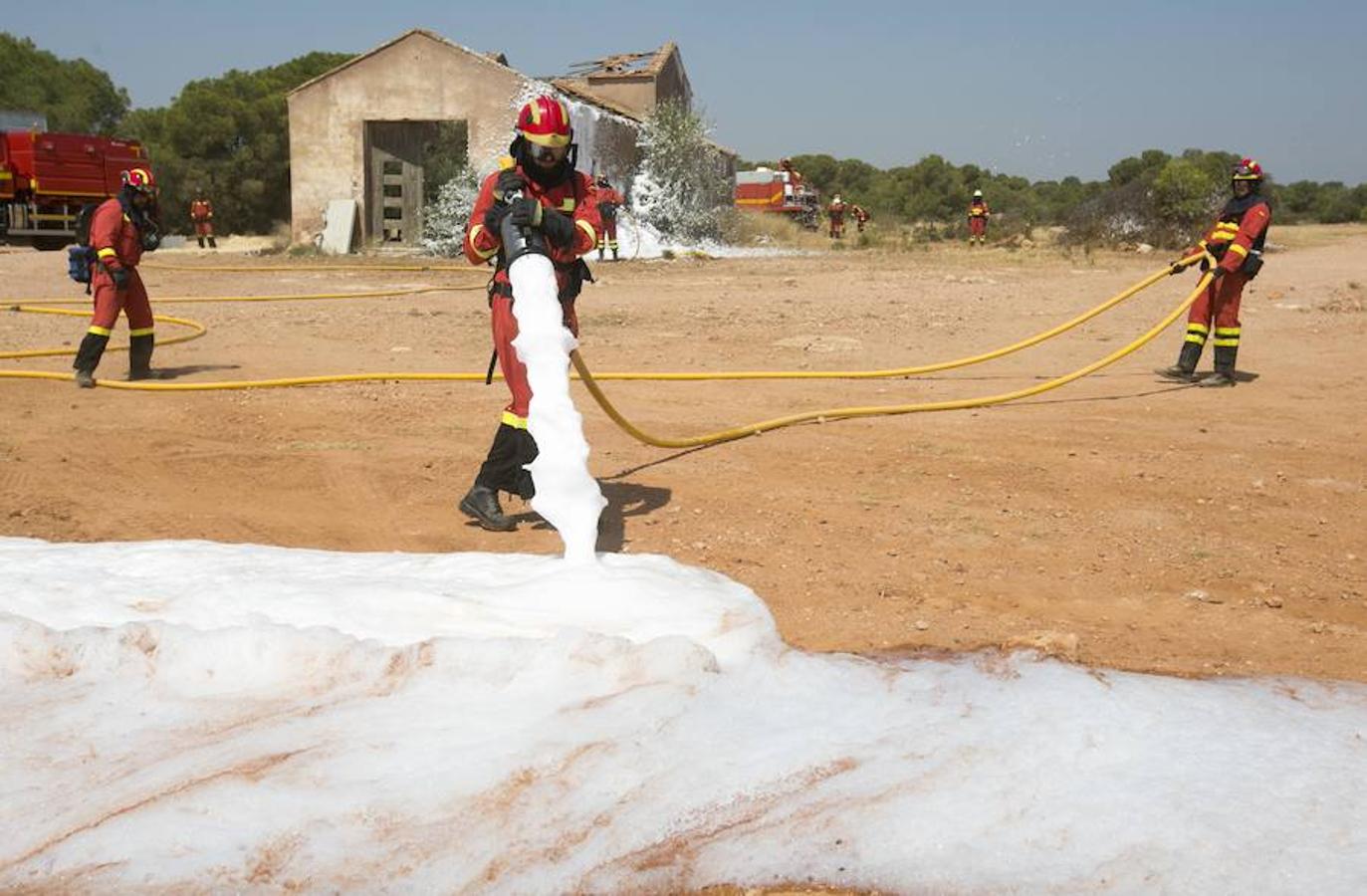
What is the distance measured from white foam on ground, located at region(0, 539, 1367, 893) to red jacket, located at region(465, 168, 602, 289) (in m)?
1.67

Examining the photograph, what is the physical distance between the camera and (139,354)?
30.3ft

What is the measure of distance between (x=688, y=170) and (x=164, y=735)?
23.6 metres

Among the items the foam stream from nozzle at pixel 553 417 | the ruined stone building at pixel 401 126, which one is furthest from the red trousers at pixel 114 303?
the ruined stone building at pixel 401 126

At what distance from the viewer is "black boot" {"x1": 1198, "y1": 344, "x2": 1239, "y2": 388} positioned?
29.7 ft

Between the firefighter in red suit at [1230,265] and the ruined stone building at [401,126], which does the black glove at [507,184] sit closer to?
the firefighter in red suit at [1230,265]

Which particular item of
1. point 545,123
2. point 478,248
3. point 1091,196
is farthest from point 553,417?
point 1091,196

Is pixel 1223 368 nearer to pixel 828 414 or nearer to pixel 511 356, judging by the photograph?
pixel 828 414

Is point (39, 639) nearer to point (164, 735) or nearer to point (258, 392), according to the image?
point (164, 735)

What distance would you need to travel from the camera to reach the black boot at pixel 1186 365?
9.16 m

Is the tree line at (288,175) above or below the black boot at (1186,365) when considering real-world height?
Result: above

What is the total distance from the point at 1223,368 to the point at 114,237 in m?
7.92

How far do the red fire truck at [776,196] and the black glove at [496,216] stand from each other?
108 feet

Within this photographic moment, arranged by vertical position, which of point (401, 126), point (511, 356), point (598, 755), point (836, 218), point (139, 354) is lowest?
point (598, 755)

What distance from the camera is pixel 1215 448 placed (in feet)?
22.6
